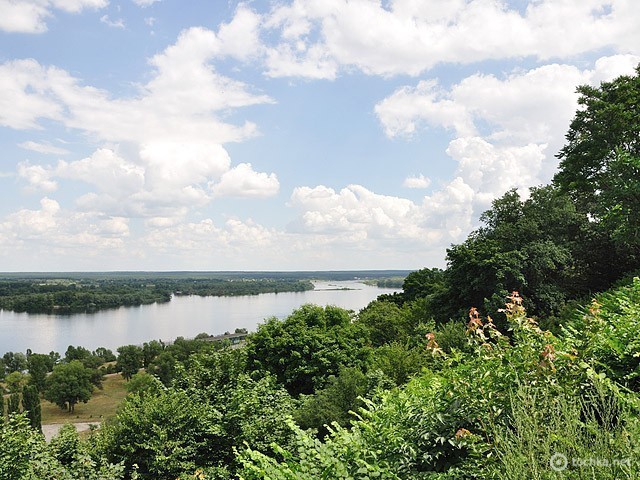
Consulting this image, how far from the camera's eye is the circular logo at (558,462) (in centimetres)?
304

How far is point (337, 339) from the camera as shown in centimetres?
2150

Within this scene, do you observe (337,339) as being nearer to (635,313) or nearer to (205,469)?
(205,469)

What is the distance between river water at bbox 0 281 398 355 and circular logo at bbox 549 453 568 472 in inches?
2859

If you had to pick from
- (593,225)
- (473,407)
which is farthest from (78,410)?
(473,407)

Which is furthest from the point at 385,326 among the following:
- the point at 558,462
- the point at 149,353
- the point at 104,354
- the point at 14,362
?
the point at 14,362

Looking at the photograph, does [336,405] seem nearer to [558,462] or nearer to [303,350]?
[303,350]

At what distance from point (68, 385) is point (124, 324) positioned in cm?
5415

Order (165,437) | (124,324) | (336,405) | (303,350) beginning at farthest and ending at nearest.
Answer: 1. (124,324)
2. (303,350)
3. (336,405)
4. (165,437)

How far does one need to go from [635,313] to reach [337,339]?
16370 millimetres

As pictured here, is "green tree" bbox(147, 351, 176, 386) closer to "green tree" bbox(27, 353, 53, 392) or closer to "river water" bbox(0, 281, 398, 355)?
"green tree" bbox(27, 353, 53, 392)

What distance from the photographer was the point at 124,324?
108 meters

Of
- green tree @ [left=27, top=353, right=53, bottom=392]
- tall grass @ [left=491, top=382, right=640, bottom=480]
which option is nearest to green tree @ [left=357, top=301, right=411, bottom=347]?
tall grass @ [left=491, top=382, right=640, bottom=480]

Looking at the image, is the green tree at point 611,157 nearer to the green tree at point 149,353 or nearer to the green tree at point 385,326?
the green tree at point 385,326

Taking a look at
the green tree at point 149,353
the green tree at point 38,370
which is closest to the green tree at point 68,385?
the green tree at point 38,370
